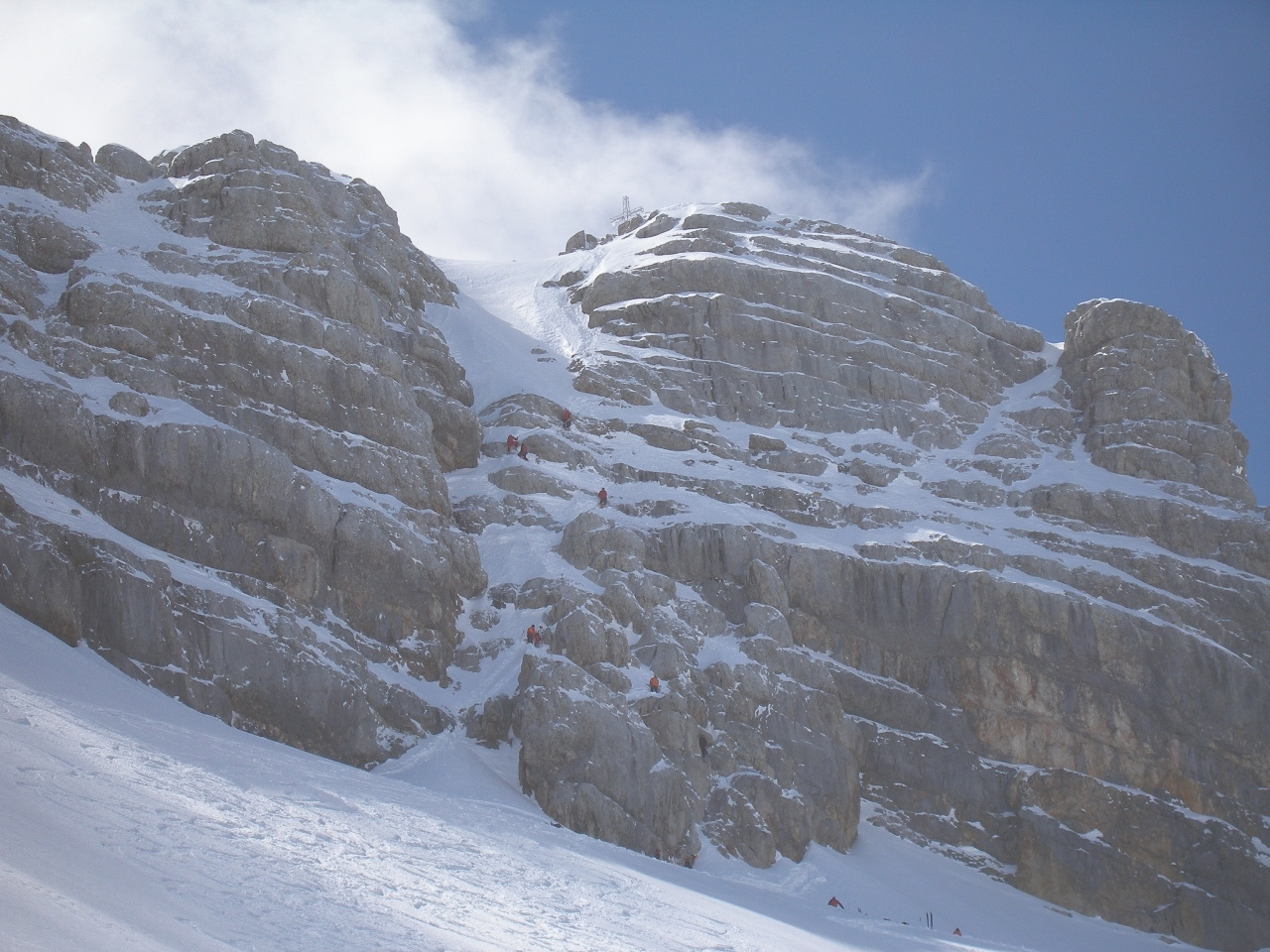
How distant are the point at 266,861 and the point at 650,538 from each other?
3858 cm

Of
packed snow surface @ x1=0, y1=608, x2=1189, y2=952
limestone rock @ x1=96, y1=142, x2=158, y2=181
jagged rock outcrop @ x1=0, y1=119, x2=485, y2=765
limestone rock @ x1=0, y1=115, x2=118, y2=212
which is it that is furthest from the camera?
limestone rock @ x1=96, y1=142, x2=158, y2=181

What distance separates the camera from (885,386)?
74938 millimetres

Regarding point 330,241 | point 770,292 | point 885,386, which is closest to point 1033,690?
point 885,386

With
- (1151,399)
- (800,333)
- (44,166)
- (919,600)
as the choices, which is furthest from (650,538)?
(1151,399)

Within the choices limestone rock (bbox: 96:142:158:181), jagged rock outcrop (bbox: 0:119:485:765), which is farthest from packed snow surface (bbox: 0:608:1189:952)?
limestone rock (bbox: 96:142:158:181)

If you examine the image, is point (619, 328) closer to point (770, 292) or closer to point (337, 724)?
point (770, 292)

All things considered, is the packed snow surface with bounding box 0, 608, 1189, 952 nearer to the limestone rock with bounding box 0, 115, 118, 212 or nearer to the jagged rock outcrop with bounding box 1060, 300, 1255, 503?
the limestone rock with bounding box 0, 115, 118, 212

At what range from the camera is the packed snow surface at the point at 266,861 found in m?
14.3

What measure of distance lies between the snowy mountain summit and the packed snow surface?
9824mm

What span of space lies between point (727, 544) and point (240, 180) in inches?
1306

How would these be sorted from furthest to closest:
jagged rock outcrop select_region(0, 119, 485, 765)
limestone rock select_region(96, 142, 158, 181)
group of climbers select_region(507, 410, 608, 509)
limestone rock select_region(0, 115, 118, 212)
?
limestone rock select_region(96, 142, 158, 181) → group of climbers select_region(507, 410, 608, 509) → limestone rock select_region(0, 115, 118, 212) → jagged rock outcrop select_region(0, 119, 485, 765)

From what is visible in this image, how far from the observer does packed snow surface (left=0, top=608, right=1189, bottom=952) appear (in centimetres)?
1429

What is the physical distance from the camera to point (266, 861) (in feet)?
61.3

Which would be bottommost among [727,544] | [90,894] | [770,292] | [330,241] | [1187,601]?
[90,894]
